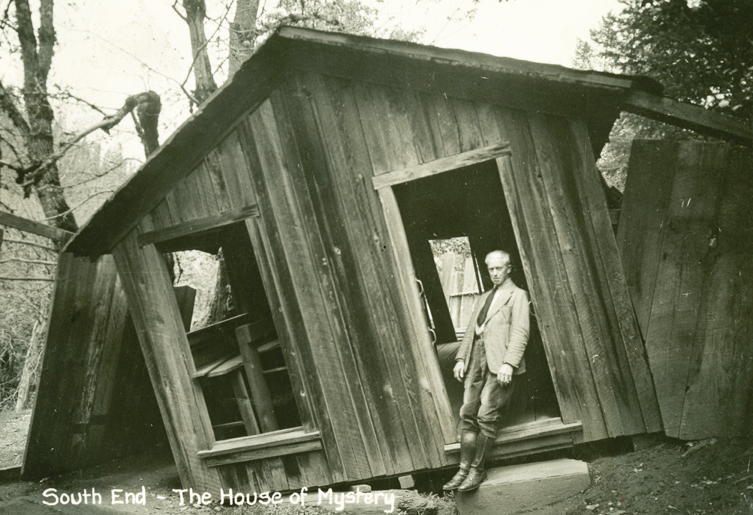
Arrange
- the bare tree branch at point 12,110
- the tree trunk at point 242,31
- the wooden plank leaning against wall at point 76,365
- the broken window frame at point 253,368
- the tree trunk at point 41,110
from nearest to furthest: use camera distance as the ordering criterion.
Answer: the broken window frame at point 253,368 → the wooden plank leaning against wall at point 76,365 → the bare tree branch at point 12,110 → the tree trunk at point 41,110 → the tree trunk at point 242,31

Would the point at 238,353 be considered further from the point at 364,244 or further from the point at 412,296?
the point at 412,296

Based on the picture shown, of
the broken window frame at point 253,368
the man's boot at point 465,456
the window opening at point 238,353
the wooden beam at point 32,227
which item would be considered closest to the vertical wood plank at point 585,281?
the man's boot at point 465,456

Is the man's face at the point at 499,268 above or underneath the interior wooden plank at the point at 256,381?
above

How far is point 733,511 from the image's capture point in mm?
3682

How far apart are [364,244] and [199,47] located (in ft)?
21.1

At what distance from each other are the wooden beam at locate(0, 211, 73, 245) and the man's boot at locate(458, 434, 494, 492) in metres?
5.33

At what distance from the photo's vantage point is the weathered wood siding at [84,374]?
6422 mm

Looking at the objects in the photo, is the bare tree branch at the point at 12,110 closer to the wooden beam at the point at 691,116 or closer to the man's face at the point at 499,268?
the man's face at the point at 499,268

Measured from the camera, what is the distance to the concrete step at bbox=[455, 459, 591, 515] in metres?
4.31

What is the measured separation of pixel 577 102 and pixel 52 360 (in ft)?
21.4

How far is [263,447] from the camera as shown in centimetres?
534

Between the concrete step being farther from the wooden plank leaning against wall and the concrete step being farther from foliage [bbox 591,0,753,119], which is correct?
the wooden plank leaning against wall

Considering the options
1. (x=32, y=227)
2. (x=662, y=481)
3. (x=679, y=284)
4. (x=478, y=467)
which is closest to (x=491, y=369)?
(x=478, y=467)

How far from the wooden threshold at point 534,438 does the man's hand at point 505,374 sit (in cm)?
56
